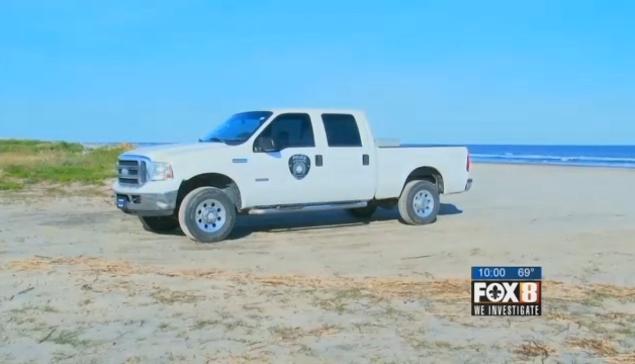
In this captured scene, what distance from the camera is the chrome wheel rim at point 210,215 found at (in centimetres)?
887

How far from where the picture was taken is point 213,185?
9281 mm

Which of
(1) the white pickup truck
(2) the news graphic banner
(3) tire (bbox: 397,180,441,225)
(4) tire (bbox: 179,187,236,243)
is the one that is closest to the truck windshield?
(1) the white pickup truck

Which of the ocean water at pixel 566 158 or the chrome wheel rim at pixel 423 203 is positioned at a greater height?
the ocean water at pixel 566 158

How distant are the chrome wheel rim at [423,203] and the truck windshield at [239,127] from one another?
3.07m

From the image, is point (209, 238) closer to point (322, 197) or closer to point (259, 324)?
point (322, 197)

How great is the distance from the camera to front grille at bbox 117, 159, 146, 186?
29.1 ft

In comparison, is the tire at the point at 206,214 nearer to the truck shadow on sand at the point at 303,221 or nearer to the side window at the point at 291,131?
the truck shadow on sand at the point at 303,221

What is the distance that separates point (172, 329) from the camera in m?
4.73

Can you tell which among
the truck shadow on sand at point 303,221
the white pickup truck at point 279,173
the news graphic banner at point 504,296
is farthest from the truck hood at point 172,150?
the news graphic banner at point 504,296

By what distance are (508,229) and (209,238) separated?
487 cm

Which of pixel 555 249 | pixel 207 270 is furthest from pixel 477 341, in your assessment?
pixel 555 249

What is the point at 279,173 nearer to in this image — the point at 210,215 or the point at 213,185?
the point at 213,185

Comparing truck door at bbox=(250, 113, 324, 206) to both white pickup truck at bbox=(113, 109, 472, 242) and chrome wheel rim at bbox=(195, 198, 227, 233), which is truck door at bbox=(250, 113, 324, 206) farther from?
chrome wheel rim at bbox=(195, 198, 227, 233)

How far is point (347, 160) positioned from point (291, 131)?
3.43 feet
